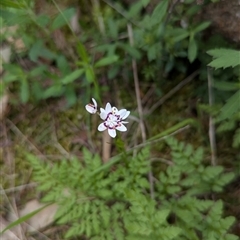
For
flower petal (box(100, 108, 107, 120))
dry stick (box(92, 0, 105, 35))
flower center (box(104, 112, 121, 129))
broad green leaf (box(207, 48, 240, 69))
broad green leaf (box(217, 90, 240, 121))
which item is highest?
dry stick (box(92, 0, 105, 35))

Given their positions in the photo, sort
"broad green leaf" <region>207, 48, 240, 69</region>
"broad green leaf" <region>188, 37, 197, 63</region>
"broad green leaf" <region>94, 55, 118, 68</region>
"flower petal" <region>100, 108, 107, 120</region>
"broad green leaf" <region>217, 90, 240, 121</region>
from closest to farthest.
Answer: "flower petal" <region>100, 108, 107, 120</region> → "broad green leaf" <region>207, 48, 240, 69</region> → "broad green leaf" <region>217, 90, 240, 121</region> → "broad green leaf" <region>188, 37, 197, 63</region> → "broad green leaf" <region>94, 55, 118, 68</region>

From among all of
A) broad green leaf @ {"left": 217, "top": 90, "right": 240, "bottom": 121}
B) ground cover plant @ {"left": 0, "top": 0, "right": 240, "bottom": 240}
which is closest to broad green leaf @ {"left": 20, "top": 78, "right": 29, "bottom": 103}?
ground cover plant @ {"left": 0, "top": 0, "right": 240, "bottom": 240}

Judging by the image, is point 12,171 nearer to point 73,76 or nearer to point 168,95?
point 73,76

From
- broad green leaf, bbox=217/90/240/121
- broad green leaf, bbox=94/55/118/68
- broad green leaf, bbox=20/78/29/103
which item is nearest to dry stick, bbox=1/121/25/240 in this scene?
broad green leaf, bbox=20/78/29/103

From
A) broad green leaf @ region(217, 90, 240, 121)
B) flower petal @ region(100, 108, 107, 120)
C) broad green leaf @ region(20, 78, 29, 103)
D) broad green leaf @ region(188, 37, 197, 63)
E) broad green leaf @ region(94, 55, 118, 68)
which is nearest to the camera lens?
flower petal @ region(100, 108, 107, 120)

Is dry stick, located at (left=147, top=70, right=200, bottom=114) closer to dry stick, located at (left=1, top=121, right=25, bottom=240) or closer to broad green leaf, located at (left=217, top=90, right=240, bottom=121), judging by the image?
broad green leaf, located at (left=217, top=90, right=240, bottom=121)

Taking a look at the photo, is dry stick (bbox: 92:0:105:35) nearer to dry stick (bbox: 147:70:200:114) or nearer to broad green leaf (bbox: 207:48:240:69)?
dry stick (bbox: 147:70:200:114)

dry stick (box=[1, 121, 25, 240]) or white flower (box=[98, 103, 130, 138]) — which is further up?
dry stick (box=[1, 121, 25, 240])

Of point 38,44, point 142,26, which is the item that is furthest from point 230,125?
point 38,44

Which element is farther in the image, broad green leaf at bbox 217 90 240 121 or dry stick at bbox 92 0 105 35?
dry stick at bbox 92 0 105 35
